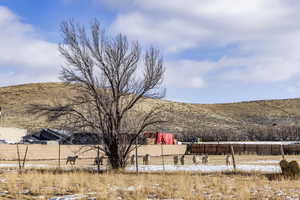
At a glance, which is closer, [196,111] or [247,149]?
[247,149]

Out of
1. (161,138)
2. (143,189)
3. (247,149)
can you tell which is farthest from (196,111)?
(143,189)

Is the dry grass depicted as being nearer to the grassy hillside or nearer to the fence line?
the fence line

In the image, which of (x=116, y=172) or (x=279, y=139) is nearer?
(x=116, y=172)

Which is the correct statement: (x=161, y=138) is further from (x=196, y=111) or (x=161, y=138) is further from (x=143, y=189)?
(x=196, y=111)

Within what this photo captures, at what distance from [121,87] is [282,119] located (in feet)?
298

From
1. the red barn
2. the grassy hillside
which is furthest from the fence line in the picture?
the grassy hillside

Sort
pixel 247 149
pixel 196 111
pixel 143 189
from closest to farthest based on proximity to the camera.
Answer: pixel 143 189
pixel 247 149
pixel 196 111

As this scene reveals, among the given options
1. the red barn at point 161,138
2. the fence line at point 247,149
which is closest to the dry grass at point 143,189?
the fence line at point 247,149

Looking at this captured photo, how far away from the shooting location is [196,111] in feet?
374

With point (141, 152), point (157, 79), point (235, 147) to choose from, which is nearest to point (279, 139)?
point (235, 147)

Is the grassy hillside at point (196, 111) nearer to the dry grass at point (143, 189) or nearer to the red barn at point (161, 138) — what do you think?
the red barn at point (161, 138)

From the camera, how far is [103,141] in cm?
2483

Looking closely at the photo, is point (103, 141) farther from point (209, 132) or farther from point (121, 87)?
point (209, 132)

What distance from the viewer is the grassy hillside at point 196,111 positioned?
83938 mm
